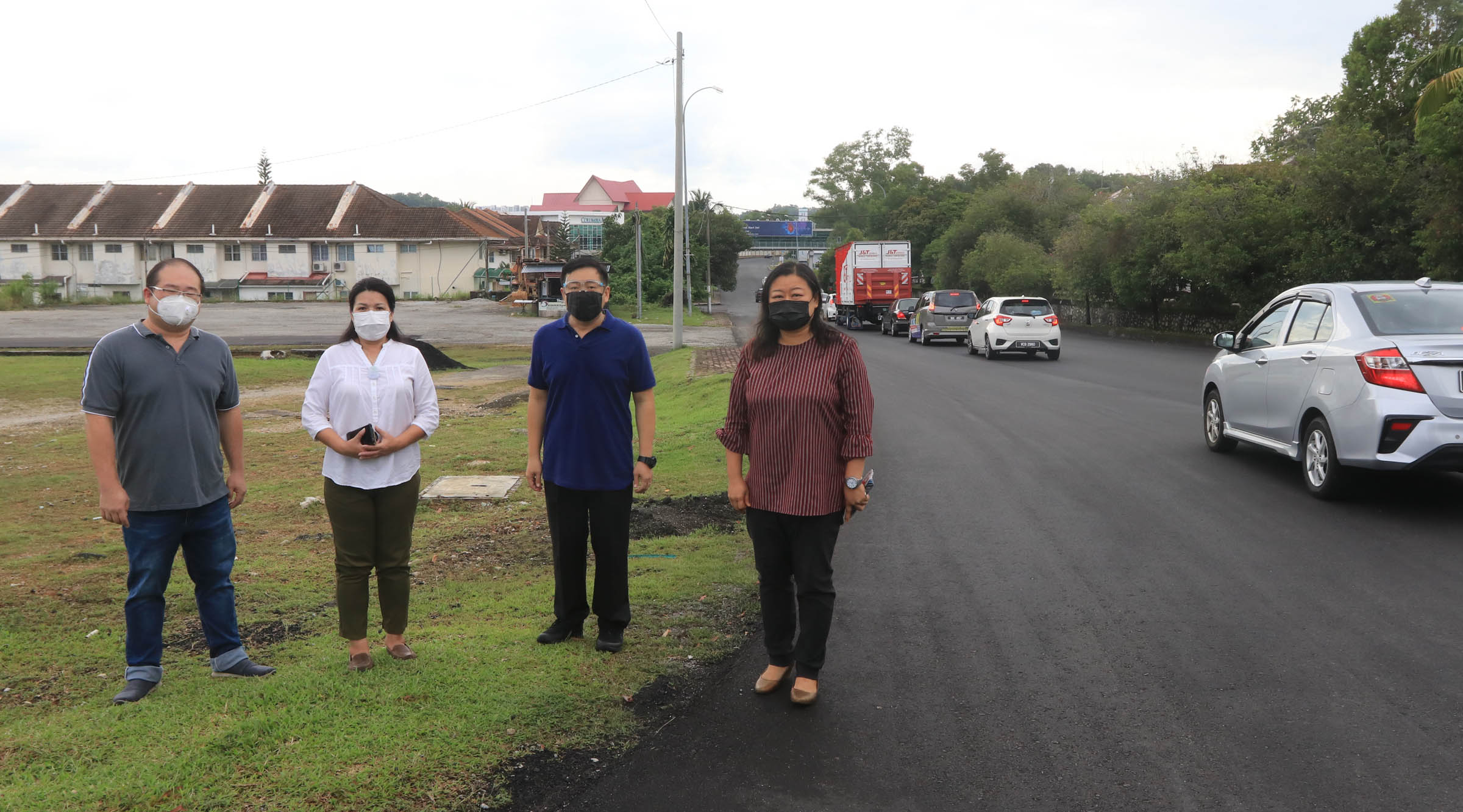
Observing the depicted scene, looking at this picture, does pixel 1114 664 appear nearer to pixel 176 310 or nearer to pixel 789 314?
pixel 789 314

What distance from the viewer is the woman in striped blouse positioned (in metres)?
4.64

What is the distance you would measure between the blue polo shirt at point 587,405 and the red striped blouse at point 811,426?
0.83 metres

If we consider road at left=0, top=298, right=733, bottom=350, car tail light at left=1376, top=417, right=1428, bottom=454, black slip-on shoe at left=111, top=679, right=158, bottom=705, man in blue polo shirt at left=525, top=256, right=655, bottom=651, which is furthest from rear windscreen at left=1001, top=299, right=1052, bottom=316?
black slip-on shoe at left=111, top=679, right=158, bottom=705

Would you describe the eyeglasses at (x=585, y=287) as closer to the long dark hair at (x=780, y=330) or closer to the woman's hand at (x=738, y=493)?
the long dark hair at (x=780, y=330)

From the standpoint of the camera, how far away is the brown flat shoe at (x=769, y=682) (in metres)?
4.83

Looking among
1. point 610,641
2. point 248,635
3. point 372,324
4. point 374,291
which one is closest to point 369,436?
point 372,324

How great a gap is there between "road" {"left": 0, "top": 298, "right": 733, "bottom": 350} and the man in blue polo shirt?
27.5 meters

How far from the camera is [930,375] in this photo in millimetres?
21734

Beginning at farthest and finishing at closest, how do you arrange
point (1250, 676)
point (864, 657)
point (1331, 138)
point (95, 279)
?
point (95, 279), point (1331, 138), point (864, 657), point (1250, 676)

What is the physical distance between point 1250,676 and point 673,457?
7501mm

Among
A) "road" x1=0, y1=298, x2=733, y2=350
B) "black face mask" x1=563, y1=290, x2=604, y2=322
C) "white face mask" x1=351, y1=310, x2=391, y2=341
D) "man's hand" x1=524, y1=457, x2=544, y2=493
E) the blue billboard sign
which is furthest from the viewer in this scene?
the blue billboard sign

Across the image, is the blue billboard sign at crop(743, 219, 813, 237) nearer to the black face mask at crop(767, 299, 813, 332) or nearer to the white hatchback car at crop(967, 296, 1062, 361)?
the white hatchback car at crop(967, 296, 1062, 361)

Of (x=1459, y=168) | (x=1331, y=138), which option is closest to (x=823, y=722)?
(x=1459, y=168)

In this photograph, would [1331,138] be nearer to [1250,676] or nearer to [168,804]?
[1250,676]
